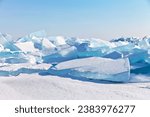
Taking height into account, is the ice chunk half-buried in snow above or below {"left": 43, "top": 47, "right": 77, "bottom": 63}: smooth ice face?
above

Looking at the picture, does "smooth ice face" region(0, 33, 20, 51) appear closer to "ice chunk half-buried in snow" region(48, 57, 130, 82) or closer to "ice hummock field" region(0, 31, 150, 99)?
"ice hummock field" region(0, 31, 150, 99)

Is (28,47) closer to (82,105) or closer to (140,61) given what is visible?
(140,61)

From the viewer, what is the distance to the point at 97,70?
390 centimetres

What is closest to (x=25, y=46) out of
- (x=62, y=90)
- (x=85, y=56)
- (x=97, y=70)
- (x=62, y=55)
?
(x=62, y=55)

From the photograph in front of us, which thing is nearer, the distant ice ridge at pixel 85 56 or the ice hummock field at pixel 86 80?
the ice hummock field at pixel 86 80

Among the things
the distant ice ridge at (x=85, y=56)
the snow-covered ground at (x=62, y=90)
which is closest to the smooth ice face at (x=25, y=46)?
the distant ice ridge at (x=85, y=56)

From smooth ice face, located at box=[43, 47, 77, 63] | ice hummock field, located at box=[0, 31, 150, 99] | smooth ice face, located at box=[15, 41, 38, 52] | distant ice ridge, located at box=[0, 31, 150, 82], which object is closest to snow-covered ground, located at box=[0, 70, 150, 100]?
ice hummock field, located at box=[0, 31, 150, 99]

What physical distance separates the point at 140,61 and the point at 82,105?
2.64 metres

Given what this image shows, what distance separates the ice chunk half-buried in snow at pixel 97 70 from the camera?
12.5ft

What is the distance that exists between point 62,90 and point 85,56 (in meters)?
2.91

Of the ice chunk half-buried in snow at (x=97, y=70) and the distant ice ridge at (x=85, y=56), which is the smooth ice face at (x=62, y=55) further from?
the ice chunk half-buried in snow at (x=97, y=70)

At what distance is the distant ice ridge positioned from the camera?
393 cm

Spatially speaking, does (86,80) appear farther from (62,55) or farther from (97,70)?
(62,55)

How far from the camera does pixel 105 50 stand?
6547 mm
